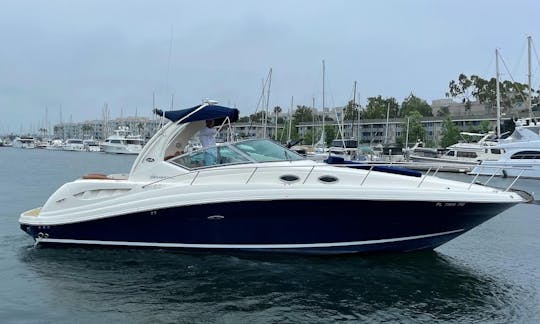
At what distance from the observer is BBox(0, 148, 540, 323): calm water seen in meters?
7.82

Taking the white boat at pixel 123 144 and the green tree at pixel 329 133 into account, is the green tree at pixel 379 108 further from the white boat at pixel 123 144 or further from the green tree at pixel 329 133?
the white boat at pixel 123 144

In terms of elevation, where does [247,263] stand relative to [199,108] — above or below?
below

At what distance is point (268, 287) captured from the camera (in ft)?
29.4

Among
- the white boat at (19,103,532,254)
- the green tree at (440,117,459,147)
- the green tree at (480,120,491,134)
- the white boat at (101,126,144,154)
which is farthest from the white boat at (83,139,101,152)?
the white boat at (19,103,532,254)

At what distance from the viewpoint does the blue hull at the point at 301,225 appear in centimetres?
962

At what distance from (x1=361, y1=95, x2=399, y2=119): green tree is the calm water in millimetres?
98734

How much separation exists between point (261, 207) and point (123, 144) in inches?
3374

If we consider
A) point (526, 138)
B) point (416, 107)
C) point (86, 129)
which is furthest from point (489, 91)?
point (86, 129)

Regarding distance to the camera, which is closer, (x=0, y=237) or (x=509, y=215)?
(x=0, y=237)

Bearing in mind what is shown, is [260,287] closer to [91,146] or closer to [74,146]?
[91,146]

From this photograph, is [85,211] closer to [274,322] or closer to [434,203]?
[274,322]

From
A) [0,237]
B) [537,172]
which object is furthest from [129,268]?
[537,172]

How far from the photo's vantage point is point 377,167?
1027cm

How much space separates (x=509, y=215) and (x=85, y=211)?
48.2 ft
